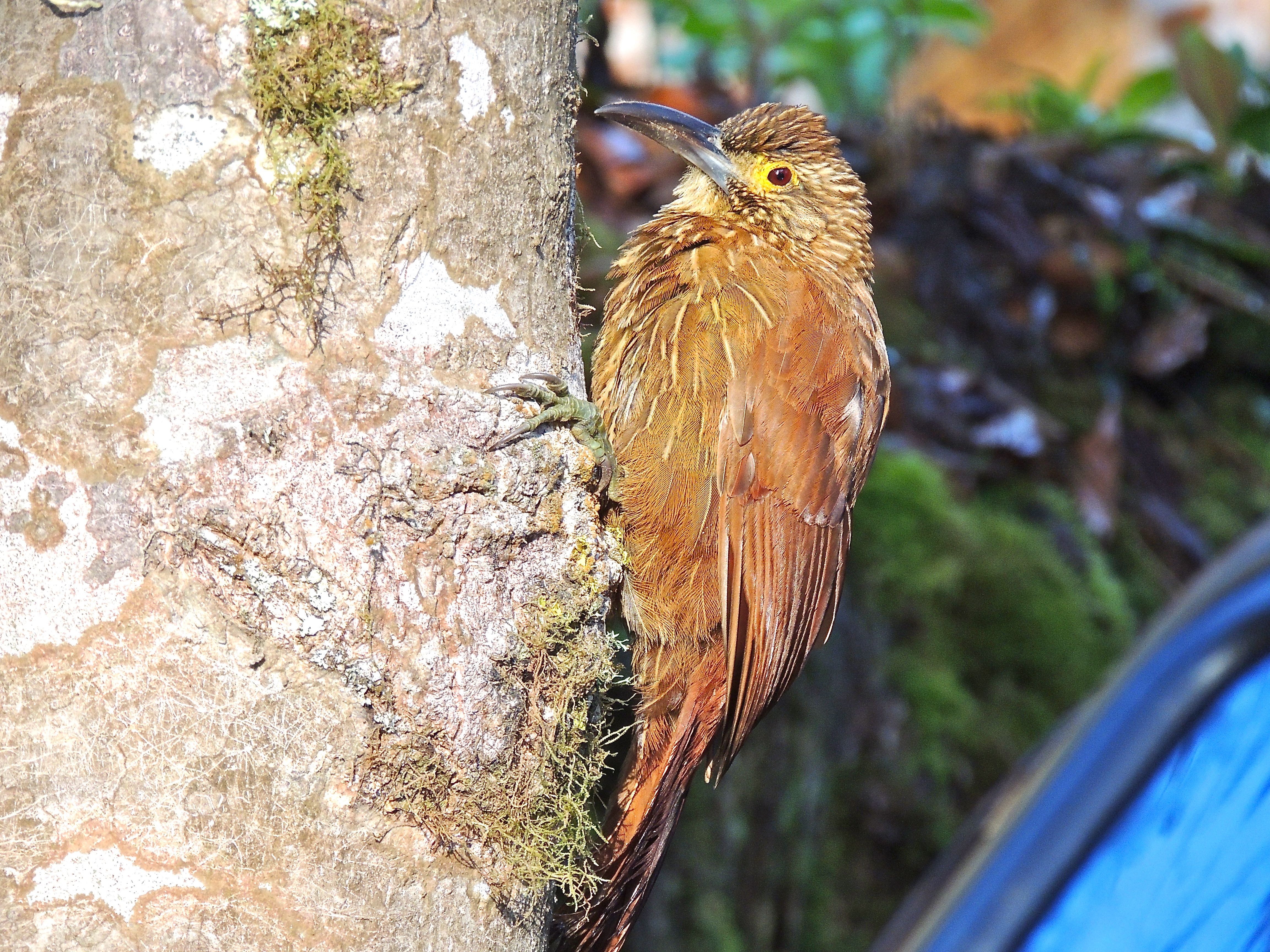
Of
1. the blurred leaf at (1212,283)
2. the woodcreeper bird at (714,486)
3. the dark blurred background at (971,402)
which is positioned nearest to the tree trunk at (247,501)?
the woodcreeper bird at (714,486)

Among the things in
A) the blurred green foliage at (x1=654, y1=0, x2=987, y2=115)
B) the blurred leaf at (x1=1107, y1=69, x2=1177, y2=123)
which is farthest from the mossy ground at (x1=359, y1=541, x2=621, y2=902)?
the blurred leaf at (x1=1107, y1=69, x2=1177, y2=123)

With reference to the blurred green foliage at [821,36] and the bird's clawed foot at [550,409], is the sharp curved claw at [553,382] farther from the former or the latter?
the blurred green foliage at [821,36]

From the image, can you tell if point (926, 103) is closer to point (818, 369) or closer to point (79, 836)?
point (818, 369)

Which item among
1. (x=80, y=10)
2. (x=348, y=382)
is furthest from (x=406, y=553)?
(x=80, y=10)

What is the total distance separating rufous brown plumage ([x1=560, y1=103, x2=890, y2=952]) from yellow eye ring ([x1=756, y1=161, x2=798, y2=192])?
0.58ft

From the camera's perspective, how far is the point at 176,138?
1.39 metres

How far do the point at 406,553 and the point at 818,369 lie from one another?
1.11m

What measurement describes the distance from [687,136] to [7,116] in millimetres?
1519

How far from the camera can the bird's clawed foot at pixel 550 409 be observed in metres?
1.57

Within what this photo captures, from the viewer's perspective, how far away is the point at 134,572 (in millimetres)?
1362

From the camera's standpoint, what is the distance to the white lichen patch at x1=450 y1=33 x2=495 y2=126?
1531mm

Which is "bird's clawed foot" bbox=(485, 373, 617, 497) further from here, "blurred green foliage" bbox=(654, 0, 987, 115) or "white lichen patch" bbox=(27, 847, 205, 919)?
"blurred green foliage" bbox=(654, 0, 987, 115)

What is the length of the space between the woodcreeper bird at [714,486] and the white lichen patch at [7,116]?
38.2 inches

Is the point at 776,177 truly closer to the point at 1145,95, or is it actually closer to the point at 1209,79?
the point at 1209,79
